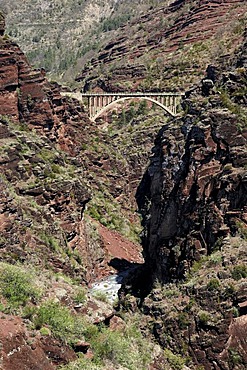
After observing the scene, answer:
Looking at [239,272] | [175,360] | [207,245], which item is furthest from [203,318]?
[207,245]

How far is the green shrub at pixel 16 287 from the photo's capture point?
65.9 ft

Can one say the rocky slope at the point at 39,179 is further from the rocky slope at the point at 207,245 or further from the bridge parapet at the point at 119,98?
the bridge parapet at the point at 119,98

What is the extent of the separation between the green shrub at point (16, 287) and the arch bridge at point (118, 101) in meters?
59.3

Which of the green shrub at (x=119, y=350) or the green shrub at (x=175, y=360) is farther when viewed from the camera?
the green shrub at (x=175, y=360)

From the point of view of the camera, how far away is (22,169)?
43.3 meters

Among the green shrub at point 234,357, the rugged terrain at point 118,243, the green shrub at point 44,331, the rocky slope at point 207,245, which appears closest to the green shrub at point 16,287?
the rugged terrain at point 118,243

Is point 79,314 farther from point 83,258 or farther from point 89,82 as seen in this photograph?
point 89,82

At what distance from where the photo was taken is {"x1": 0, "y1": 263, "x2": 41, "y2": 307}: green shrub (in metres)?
20.1

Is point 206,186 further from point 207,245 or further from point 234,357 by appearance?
point 234,357

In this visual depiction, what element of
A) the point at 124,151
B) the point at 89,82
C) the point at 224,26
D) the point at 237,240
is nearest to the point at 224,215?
the point at 237,240

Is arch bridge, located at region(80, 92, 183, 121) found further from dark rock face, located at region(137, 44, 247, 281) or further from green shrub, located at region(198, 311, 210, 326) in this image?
green shrub, located at region(198, 311, 210, 326)

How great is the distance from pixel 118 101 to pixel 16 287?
2443 inches

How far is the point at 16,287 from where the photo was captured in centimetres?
2078

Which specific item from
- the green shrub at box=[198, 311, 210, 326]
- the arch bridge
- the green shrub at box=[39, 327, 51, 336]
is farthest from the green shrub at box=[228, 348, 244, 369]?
the arch bridge
